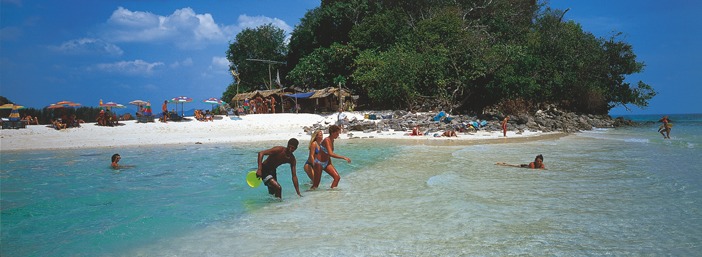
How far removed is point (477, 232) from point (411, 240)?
996 mm

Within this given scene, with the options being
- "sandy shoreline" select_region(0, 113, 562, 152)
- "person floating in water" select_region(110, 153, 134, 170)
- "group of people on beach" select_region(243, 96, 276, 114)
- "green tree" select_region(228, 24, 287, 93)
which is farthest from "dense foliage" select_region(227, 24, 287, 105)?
"person floating in water" select_region(110, 153, 134, 170)

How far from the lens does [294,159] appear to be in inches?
301

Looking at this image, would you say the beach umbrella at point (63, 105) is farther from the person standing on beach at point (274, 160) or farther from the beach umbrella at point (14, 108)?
the person standing on beach at point (274, 160)

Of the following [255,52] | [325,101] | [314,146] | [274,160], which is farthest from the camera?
[255,52]

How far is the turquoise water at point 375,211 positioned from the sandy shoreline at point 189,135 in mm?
8209

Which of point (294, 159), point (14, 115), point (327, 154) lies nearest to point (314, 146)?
point (327, 154)

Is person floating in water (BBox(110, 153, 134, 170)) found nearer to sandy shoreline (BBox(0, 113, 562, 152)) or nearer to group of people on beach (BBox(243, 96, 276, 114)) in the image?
sandy shoreline (BBox(0, 113, 562, 152))

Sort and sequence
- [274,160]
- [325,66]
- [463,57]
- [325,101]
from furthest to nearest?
[325,66], [325,101], [463,57], [274,160]

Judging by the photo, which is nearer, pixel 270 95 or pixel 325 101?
pixel 325 101

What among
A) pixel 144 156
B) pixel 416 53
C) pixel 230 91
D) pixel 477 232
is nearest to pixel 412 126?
pixel 416 53

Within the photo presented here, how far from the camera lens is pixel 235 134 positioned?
26109 millimetres

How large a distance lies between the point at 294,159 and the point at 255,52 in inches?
2023

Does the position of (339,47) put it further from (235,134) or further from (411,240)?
(411,240)

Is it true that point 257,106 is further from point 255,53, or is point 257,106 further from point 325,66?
point 255,53
